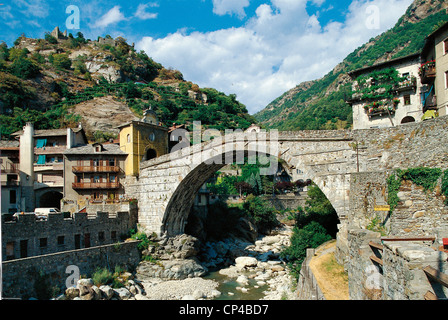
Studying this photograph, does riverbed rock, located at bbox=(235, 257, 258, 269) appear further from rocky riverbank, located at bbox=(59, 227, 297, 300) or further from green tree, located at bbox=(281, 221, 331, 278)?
green tree, located at bbox=(281, 221, 331, 278)

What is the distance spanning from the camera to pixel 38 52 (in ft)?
203

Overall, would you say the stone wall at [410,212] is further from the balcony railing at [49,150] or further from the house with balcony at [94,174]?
the balcony railing at [49,150]

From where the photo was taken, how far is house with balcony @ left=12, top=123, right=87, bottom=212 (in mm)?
26469

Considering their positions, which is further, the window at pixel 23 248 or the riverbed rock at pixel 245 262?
the riverbed rock at pixel 245 262

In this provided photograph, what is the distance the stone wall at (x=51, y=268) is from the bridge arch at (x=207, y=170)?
4.96 metres

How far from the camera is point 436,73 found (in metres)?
18.4

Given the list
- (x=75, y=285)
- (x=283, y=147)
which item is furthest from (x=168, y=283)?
(x=283, y=147)

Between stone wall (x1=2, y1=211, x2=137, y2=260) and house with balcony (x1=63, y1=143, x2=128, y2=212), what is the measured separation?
11.7 feet

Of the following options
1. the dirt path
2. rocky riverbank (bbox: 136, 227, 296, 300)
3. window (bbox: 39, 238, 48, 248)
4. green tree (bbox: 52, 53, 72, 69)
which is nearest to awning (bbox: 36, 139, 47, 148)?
window (bbox: 39, 238, 48, 248)

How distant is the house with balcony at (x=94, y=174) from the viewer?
1010 inches

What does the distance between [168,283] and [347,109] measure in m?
54.8

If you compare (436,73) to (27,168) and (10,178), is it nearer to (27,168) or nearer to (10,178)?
(27,168)

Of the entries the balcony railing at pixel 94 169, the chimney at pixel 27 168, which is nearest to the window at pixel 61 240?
the balcony railing at pixel 94 169

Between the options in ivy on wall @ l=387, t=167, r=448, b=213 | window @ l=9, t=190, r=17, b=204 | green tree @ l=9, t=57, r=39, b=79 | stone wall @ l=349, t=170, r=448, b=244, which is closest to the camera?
stone wall @ l=349, t=170, r=448, b=244
